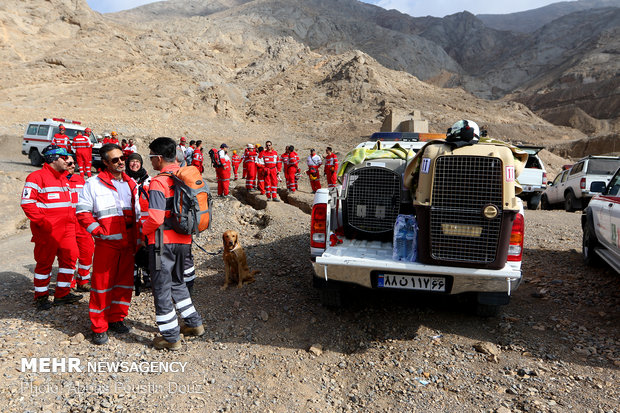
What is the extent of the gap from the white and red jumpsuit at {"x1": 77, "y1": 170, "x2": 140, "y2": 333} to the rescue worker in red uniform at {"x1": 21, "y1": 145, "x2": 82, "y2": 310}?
1.00m

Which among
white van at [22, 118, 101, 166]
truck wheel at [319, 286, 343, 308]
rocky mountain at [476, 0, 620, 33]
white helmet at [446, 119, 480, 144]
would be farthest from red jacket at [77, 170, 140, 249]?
rocky mountain at [476, 0, 620, 33]

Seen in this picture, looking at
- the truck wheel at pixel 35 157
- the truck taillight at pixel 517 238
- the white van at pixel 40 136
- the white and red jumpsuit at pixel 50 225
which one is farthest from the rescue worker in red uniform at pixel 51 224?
the truck wheel at pixel 35 157

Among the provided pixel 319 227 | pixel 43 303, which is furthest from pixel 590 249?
pixel 43 303

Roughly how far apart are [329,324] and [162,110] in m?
31.0

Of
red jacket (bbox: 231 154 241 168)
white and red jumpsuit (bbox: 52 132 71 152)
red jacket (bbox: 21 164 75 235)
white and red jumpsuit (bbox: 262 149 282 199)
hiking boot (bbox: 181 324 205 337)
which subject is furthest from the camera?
red jacket (bbox: 231 154 241 168)

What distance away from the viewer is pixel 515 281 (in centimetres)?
333

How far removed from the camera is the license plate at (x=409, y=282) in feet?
11.5

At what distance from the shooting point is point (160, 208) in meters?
3.33

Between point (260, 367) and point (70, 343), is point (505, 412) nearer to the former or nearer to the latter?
point (260, 367)

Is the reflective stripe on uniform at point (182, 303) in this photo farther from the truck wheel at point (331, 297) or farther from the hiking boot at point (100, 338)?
the truck wheel at point (331, 297)

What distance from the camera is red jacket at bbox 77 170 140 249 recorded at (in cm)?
363

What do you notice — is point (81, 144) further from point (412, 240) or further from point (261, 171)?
point (412, 240)

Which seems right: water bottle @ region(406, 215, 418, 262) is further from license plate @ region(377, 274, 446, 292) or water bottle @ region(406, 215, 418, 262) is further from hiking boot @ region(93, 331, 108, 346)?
hiking boot @ region(93, 331, 108, 346)

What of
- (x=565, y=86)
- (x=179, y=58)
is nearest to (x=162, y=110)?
(x=179, y=58)
